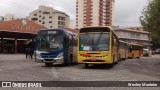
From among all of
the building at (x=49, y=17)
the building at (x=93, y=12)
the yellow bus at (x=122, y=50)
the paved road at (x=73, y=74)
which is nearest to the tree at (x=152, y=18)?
the yellow bus at (x=122, y=50)

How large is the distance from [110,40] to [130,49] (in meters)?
36.4

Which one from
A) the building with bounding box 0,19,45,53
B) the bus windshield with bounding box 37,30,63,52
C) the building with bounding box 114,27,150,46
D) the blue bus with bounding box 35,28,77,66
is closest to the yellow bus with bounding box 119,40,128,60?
the blue bus with bounding box 35,28,77,66

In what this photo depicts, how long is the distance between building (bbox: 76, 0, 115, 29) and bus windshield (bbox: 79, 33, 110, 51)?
90167 millimetres

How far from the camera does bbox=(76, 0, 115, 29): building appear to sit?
116438 mm

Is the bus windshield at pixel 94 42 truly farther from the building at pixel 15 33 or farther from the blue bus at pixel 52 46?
the building at pixel 15 33

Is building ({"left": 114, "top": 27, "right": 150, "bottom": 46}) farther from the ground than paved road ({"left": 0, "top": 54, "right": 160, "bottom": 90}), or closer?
farther from the ground

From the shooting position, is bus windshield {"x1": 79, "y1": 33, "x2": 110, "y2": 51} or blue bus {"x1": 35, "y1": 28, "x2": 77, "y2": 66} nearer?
bus windshield {"x1": 79, "y1": 33, "x2": 110, "y2": 51}

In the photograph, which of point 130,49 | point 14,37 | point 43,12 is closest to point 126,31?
point 43,12

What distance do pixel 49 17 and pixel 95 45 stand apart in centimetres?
12359

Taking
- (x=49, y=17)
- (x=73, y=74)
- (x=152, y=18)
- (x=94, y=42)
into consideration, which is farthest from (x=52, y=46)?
(x=49, y=17)

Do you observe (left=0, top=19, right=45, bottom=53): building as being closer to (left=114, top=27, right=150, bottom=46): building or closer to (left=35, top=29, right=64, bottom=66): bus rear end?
(left=114, top=27, right=150, bottom=46): building

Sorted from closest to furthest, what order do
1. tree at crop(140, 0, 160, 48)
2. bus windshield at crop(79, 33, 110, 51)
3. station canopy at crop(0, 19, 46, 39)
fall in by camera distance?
bus windshield at crop(79, 33, 110, 51) < tree at crop(140, 0, 160, 48) < station canopy at crop(0, 19, 46, 39)

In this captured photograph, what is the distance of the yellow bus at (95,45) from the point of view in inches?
995

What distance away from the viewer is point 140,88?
13.8m
